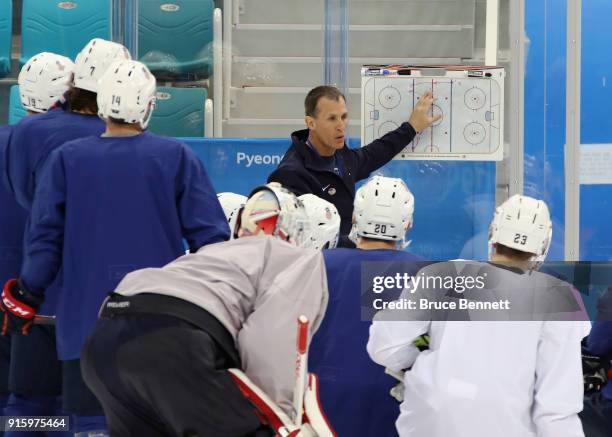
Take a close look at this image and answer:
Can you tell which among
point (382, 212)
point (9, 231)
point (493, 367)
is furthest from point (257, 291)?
point (9, 231)

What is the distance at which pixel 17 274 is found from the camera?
165 inches

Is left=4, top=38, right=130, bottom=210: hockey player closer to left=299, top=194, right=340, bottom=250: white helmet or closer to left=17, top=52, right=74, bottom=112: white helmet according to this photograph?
left=17, top=52, right=74, bottom=112: white helmet

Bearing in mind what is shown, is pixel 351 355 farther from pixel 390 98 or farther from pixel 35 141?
pixel 390 98

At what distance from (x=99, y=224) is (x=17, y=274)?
69 centimetres

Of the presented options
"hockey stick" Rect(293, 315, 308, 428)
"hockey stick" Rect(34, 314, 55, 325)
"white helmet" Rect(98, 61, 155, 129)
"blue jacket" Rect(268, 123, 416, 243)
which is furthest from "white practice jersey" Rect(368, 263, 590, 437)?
"blue jacket" Rect(268, 123, 416, 243)

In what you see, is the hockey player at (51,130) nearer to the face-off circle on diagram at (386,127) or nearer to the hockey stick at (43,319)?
the hockey stick at (43,319)

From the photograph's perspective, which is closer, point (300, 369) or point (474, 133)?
point (300, 369)

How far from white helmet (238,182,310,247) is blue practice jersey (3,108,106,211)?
103 cm

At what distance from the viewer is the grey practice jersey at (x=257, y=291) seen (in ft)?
9.02

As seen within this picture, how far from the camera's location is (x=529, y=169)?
19.5 ft

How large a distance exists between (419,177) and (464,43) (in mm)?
724

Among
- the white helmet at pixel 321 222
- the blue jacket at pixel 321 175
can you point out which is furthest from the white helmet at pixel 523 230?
the blue jacket at pixel 321 175

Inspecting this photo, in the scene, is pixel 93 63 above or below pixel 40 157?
above

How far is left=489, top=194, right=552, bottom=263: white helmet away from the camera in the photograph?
3.48 m
